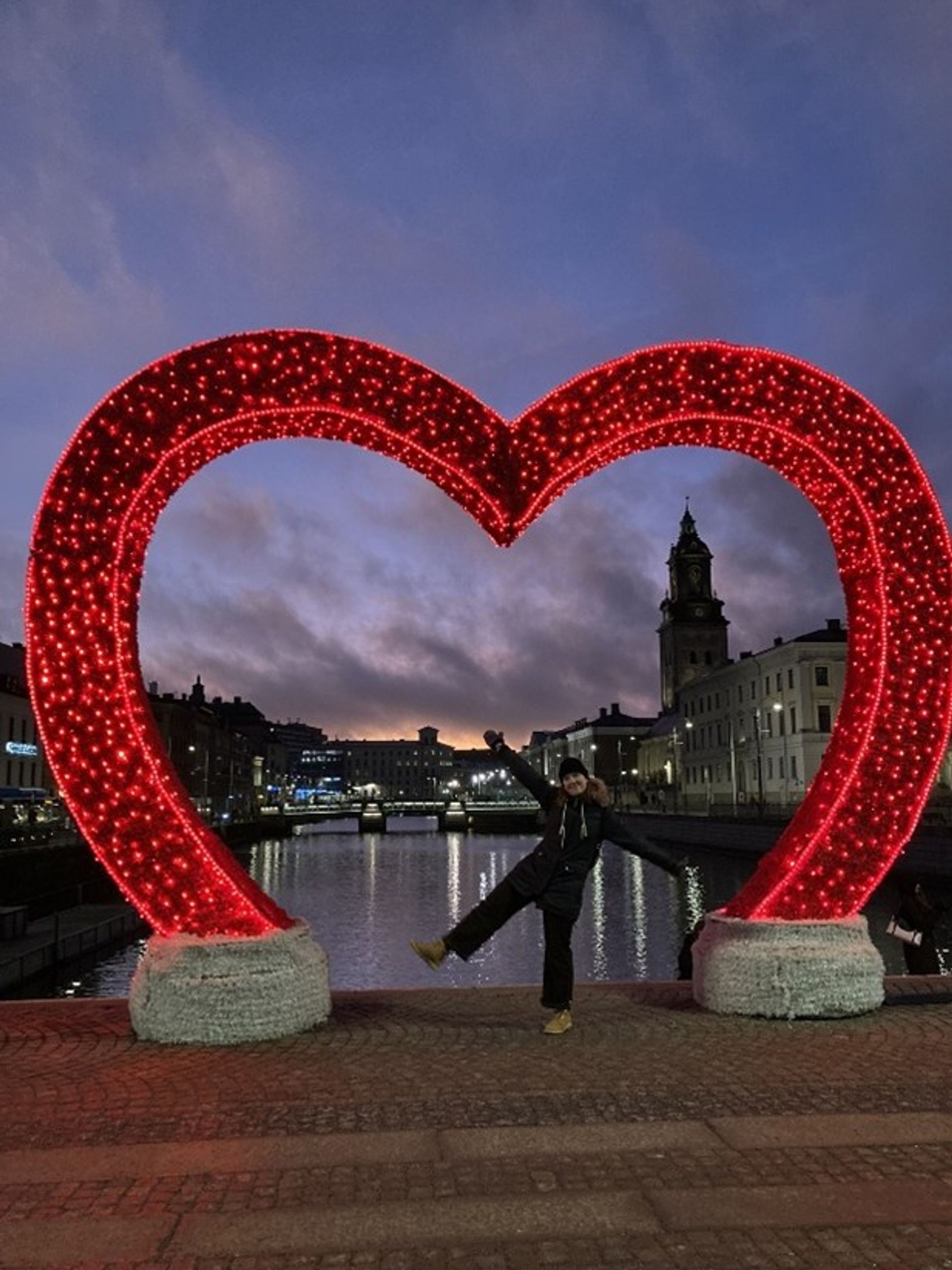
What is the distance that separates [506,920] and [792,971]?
226 cm

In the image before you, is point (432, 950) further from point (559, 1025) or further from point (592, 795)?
point (592, 795)

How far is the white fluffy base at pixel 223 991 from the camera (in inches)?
297

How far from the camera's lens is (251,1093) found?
6.15 m

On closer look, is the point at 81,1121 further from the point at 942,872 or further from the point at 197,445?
the point at 942,872

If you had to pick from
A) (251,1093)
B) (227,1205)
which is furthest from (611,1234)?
(251,1093)

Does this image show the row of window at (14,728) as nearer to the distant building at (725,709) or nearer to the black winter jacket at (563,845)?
the distant building at (725,709)

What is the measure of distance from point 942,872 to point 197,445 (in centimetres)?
3125

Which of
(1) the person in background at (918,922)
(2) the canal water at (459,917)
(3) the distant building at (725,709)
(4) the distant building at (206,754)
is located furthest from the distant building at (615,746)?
(1) the person in background at (918,922)

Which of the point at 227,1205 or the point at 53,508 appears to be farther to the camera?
the point at 53,508

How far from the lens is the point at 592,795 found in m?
7.95

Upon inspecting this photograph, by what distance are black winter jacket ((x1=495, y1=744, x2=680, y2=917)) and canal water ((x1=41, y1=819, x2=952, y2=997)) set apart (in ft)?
28.1

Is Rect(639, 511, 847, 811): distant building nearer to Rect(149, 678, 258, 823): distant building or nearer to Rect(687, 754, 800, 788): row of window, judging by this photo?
Rect(687, 754, 800, 788): row of window

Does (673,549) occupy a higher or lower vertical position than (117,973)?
higher

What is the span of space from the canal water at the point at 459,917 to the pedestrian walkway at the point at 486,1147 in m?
8.75
